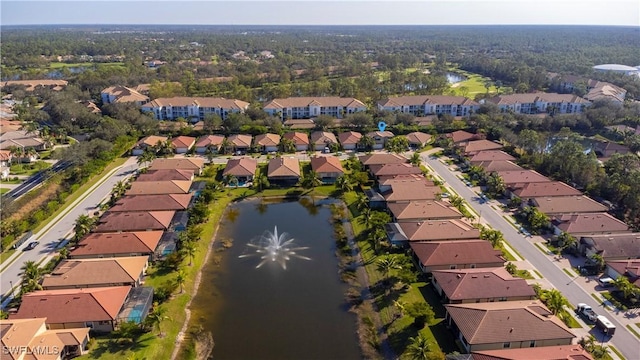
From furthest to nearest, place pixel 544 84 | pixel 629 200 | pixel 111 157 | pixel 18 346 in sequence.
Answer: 1. pixel 544 84
2. pixel 111 157
3. pixel 629 200
4. pixel 18 346

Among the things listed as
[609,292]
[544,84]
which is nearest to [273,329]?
[609,292]

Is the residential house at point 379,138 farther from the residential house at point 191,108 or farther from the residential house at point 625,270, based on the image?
the residential house at point 625,270

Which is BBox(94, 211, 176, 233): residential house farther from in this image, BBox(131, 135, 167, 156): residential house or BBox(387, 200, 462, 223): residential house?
BBox(131, 135, 167, 156): residential house

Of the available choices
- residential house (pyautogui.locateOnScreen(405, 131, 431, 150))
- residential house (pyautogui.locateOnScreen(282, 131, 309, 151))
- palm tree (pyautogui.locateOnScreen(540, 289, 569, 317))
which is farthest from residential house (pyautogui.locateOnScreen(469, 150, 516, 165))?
palm tree (pyautogui.locateOnScreen(540, 289, 569, 317))

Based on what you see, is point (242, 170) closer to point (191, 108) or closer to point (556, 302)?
point (191, 108)

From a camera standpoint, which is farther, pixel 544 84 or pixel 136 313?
pixel 544 84

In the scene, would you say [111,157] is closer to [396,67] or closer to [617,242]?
[617,242]

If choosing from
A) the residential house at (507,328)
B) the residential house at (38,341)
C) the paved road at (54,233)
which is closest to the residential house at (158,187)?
the paved road at (54,233)
